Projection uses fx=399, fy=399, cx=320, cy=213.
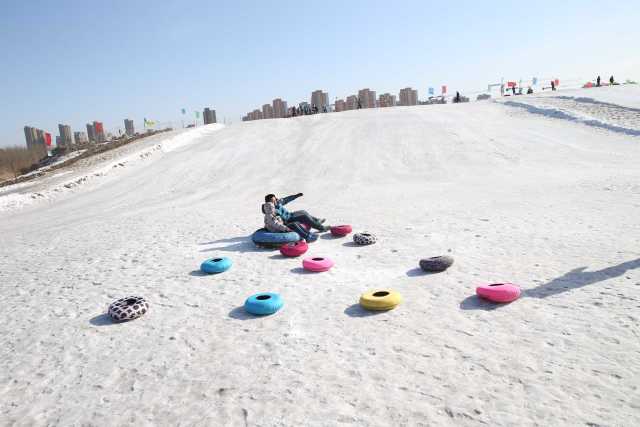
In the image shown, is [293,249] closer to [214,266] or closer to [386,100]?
[214,266]

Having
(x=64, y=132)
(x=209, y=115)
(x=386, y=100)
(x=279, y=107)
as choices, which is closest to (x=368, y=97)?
(x=386, y=100)

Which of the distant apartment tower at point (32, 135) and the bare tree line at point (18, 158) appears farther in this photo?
the distant apartment tower at point (32, 135)

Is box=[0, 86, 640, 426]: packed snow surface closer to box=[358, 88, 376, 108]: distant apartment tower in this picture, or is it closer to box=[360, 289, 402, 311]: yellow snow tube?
box=[360, 289, 402, 311]: yellow snow tube

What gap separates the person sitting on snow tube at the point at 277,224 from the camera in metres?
8.55

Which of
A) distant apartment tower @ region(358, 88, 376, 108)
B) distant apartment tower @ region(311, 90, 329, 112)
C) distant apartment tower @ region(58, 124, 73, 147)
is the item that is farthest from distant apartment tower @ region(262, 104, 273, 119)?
distant apartment tower @ region(58, 124, 73, 147)

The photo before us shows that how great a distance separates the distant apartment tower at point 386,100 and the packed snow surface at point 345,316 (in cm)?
6093

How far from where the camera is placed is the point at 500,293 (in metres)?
5.13

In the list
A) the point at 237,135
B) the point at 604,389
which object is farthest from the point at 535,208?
the point at 237,135

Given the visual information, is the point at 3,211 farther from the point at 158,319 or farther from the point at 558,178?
the point at 558,178

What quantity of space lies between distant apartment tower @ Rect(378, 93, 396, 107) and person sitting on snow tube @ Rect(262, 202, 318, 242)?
67.5 meters

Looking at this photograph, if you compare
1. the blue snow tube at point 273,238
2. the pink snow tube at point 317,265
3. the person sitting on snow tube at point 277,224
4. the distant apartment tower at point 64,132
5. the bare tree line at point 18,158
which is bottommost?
the pink snow tube at point 317,265

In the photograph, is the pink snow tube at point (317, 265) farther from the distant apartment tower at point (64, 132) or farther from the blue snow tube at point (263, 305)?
the distant apartment tower at point (64, 132)

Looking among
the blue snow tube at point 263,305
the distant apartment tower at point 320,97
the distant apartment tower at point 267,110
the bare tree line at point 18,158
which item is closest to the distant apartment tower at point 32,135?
the bare tree line at point 18,158

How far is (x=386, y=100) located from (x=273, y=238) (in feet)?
230
